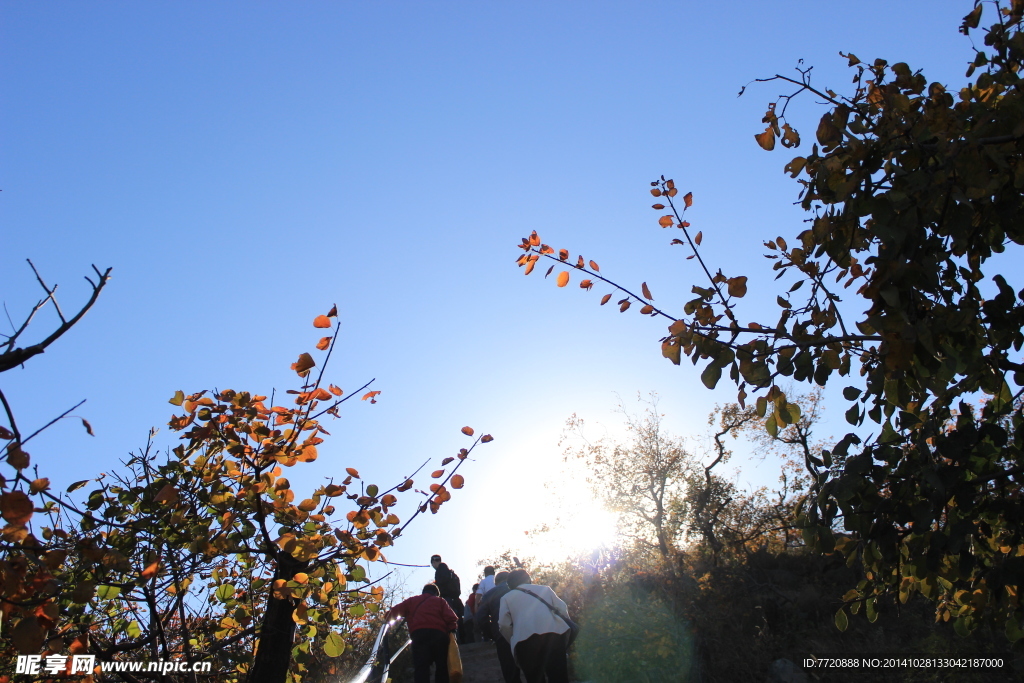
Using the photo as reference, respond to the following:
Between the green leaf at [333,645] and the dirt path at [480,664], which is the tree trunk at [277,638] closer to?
the green leaf at [333,645]

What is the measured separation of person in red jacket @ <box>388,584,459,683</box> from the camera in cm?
685

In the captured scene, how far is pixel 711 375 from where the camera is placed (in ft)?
7.42

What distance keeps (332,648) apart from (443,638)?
430cm

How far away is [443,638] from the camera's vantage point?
692cm

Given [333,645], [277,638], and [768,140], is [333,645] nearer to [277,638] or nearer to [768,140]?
[277,638]

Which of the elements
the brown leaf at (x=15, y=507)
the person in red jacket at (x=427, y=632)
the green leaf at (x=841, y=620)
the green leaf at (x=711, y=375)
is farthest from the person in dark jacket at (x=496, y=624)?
the brown leaf at (x=15, y=507)

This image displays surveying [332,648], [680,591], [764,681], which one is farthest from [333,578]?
[680,591]

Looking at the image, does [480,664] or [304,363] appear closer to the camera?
[304,363]

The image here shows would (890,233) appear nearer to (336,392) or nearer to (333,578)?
(336,392)

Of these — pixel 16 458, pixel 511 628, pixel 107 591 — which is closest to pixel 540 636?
pixel 511 628

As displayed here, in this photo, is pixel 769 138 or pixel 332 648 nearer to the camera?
pixel 769 138

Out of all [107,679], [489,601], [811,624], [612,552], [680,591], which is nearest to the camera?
[107,679]

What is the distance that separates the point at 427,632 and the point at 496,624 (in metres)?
0.90

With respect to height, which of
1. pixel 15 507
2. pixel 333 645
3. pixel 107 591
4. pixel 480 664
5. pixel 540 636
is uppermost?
pixel 15 507
